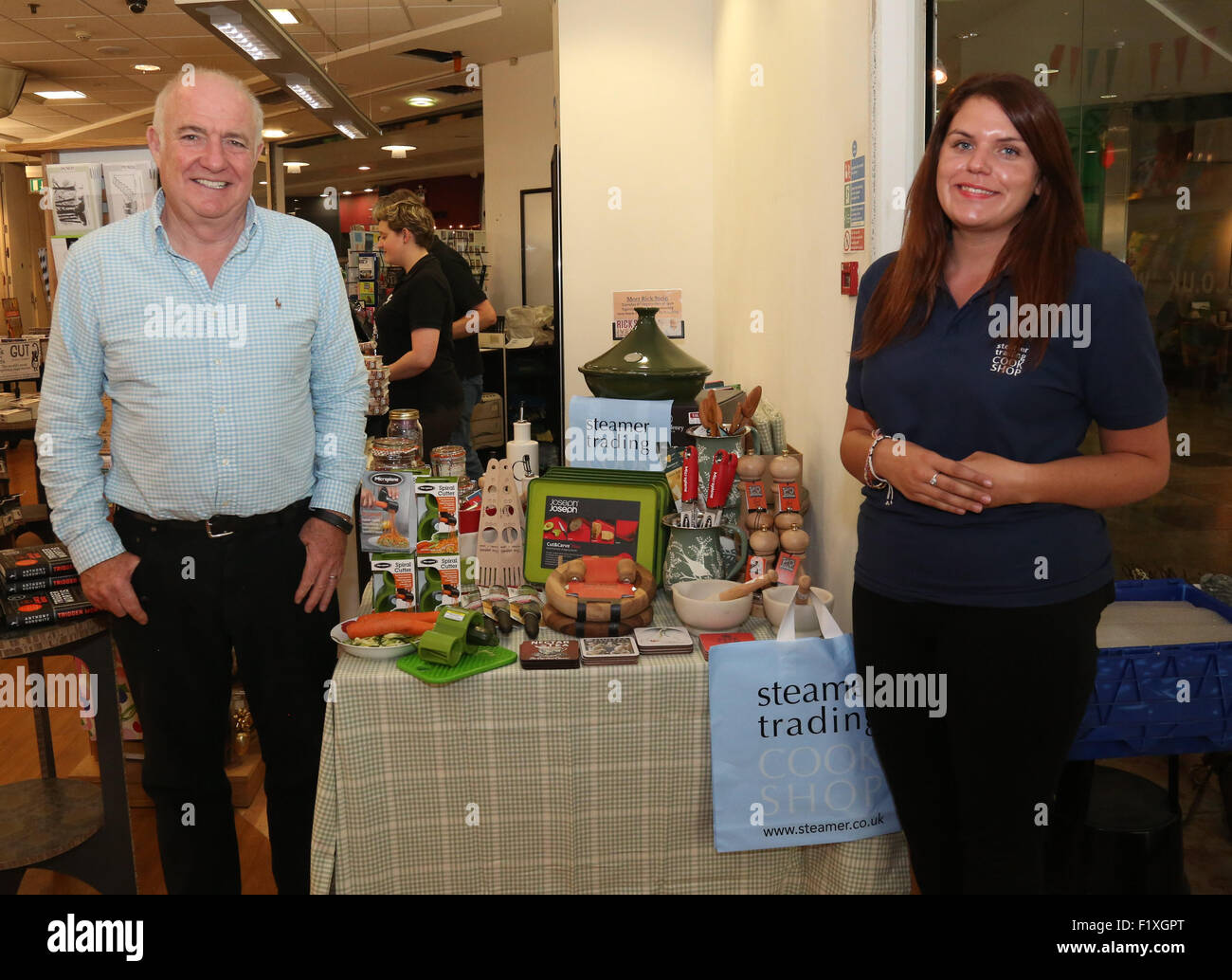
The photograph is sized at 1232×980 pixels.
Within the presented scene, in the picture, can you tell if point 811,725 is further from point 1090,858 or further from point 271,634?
point 271,634

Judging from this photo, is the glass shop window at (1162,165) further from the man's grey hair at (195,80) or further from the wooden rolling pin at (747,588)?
the man's grey hair at (195,80)

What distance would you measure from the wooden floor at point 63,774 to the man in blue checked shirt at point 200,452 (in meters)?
0.53

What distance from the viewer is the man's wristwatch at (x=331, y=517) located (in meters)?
2.11

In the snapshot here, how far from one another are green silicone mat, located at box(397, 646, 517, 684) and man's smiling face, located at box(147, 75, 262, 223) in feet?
3.08

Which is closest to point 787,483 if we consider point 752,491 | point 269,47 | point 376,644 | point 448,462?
point 752,491

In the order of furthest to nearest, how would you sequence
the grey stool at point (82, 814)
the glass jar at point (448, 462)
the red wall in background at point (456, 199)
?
the red wall in background at point (456, 199)
the glass jar at point (448, 462)
the grey stool at point (82, 814)

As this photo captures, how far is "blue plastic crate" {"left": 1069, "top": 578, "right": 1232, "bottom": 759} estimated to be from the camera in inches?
72.4

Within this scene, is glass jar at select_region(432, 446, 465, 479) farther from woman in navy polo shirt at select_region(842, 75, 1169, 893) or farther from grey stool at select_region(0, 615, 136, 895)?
woman in navy polo shirt at select_region(842, 75, 1169, 893)

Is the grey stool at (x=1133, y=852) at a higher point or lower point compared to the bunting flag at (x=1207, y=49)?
lower

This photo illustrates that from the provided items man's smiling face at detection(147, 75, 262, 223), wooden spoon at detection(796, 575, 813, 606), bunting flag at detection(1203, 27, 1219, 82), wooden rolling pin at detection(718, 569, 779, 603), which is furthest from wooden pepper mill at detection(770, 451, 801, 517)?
man's smiling face at detection(147, 75, 262, 223)

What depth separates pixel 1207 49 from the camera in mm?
2174

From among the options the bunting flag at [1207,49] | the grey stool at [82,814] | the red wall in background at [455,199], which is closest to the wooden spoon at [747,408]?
the bunting flag at [1207,49]

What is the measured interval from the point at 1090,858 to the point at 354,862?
1.46m
